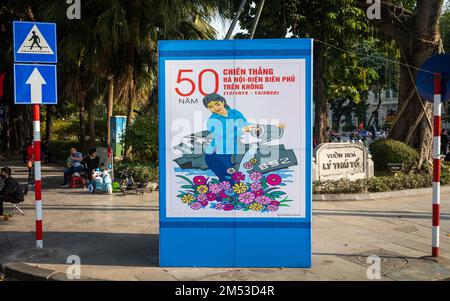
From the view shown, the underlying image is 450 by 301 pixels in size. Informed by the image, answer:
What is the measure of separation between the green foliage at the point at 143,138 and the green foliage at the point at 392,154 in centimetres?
702

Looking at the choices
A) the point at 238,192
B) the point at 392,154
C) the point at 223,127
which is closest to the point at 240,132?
the point at 223,127

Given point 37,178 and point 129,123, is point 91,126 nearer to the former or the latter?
point 129,123

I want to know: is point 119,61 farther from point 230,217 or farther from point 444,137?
point 444,137

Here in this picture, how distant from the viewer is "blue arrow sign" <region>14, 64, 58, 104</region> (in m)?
6.61

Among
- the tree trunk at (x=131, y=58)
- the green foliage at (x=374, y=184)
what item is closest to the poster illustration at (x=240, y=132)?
the green foliage at (x=374, y=184)

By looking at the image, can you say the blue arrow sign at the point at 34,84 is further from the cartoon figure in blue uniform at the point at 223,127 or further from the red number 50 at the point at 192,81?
the cartoon figure in blue uniform at the point at 223,127

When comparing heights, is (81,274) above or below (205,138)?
below

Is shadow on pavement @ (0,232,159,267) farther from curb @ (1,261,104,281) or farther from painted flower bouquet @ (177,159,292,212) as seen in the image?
painted flower bouquet @ (177,159,292,212)

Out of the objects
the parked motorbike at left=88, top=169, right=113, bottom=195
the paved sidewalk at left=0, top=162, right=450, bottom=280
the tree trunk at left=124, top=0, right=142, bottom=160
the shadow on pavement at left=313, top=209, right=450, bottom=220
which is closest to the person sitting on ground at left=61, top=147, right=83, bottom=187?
the parked motorbike at left=88, top=169, right=113, bottom=195

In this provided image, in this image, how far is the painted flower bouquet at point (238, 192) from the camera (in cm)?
586

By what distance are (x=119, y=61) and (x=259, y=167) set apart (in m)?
11.5

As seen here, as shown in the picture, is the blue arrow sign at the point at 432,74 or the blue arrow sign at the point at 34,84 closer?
the blue arrow sign at the point at 432,74

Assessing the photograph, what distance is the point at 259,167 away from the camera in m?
5.84
